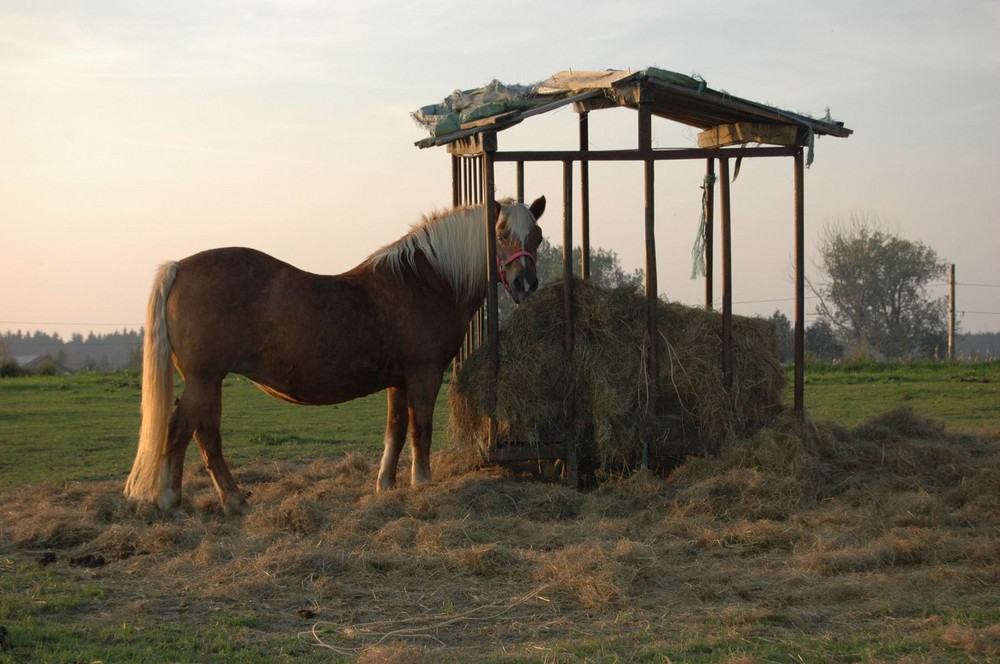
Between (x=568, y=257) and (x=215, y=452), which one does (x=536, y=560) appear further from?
(x=568, y=257)

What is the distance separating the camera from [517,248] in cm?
745

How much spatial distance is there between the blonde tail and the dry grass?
17cm

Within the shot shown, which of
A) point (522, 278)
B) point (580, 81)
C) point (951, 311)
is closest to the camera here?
point (522, 278)

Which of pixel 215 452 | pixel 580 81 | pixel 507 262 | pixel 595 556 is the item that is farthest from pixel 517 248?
pixel 595 556

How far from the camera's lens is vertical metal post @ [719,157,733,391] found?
7.77m

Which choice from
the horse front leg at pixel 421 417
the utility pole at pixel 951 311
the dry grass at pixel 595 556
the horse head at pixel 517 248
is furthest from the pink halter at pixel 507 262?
the utility pole at pixel 951 311

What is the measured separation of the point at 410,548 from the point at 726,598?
1.91m

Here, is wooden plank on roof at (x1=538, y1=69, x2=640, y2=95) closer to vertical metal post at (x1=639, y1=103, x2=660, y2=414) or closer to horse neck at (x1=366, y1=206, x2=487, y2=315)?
vertical metal post at (x1=639, y1=103, x2=660, y2=414)

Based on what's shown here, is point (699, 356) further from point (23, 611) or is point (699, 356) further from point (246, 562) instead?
point (23, 611)

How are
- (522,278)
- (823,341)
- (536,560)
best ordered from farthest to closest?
1. (823,341)
2. (522,278)
3. (536,560)

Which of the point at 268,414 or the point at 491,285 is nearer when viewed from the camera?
the point at 491,285

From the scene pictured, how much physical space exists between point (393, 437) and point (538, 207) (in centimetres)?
222

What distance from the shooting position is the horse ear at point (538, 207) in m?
7.80

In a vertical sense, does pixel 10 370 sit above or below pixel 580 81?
below
